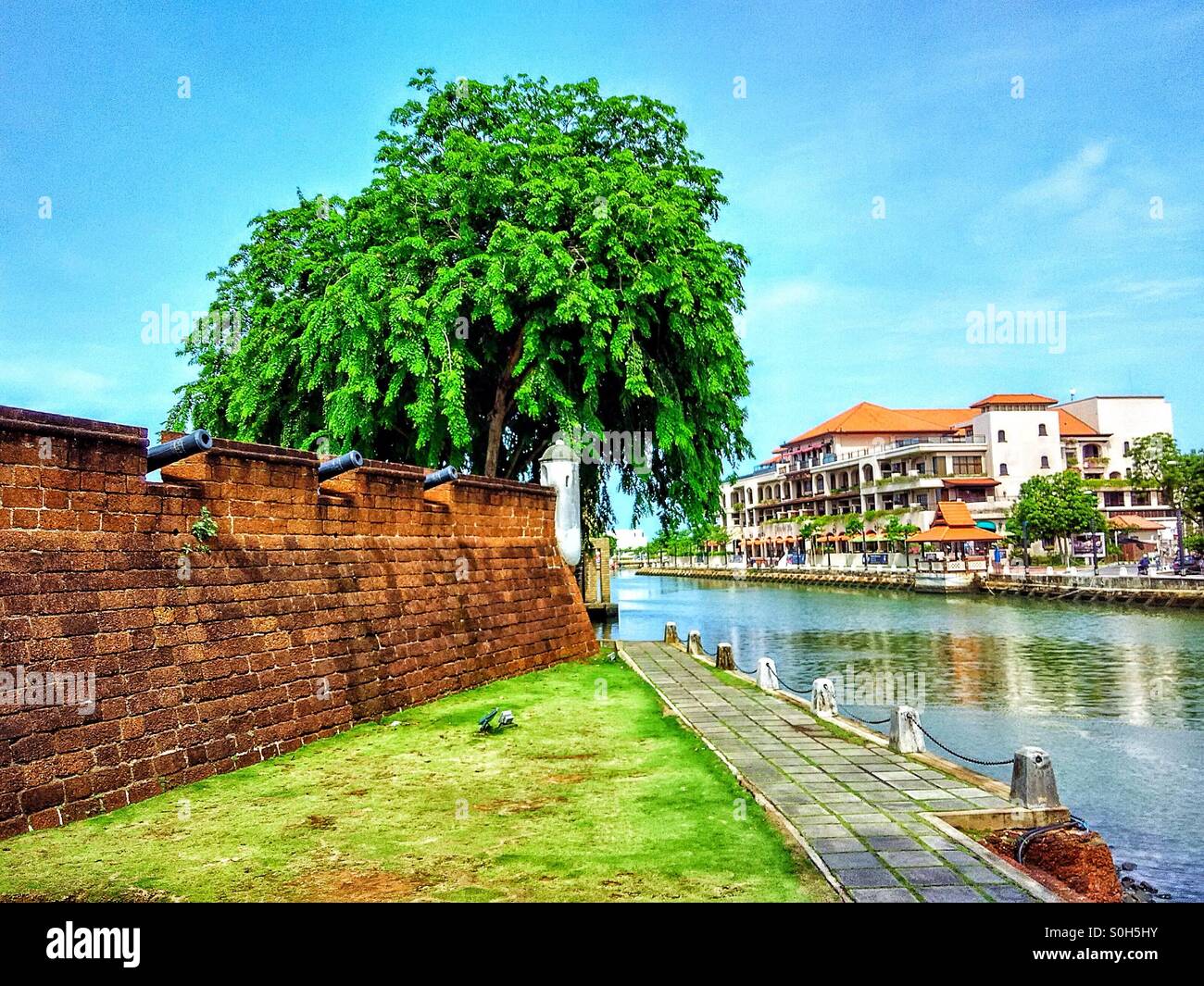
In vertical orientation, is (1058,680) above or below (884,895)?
below

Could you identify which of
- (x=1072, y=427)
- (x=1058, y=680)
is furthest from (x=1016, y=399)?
(x=1058, y=680)

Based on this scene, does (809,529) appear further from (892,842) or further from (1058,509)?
(892,842)

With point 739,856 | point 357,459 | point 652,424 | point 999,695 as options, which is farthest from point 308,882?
point 999,695

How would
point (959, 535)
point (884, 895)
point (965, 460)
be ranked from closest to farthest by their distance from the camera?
point (884, 895) → point (959, 535) → point (965, 460)

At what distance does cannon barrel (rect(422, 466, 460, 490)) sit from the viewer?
41.6 ft

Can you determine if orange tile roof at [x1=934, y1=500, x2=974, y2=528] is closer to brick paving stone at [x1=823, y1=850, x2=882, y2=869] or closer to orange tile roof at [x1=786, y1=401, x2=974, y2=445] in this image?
orange tile roof at [x1=786, y1=401, x2=974, y2=445]

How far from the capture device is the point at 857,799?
21.2 feet

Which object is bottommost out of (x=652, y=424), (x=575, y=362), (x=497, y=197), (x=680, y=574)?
(x=680, y=574)

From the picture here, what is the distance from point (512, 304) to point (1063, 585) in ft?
125

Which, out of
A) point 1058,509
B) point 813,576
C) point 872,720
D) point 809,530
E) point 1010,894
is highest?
point 1058,509

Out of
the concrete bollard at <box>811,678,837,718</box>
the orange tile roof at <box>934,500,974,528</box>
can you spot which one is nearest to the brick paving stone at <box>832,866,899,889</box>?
the concrete bollard at <box>811,678,837,718</box>
